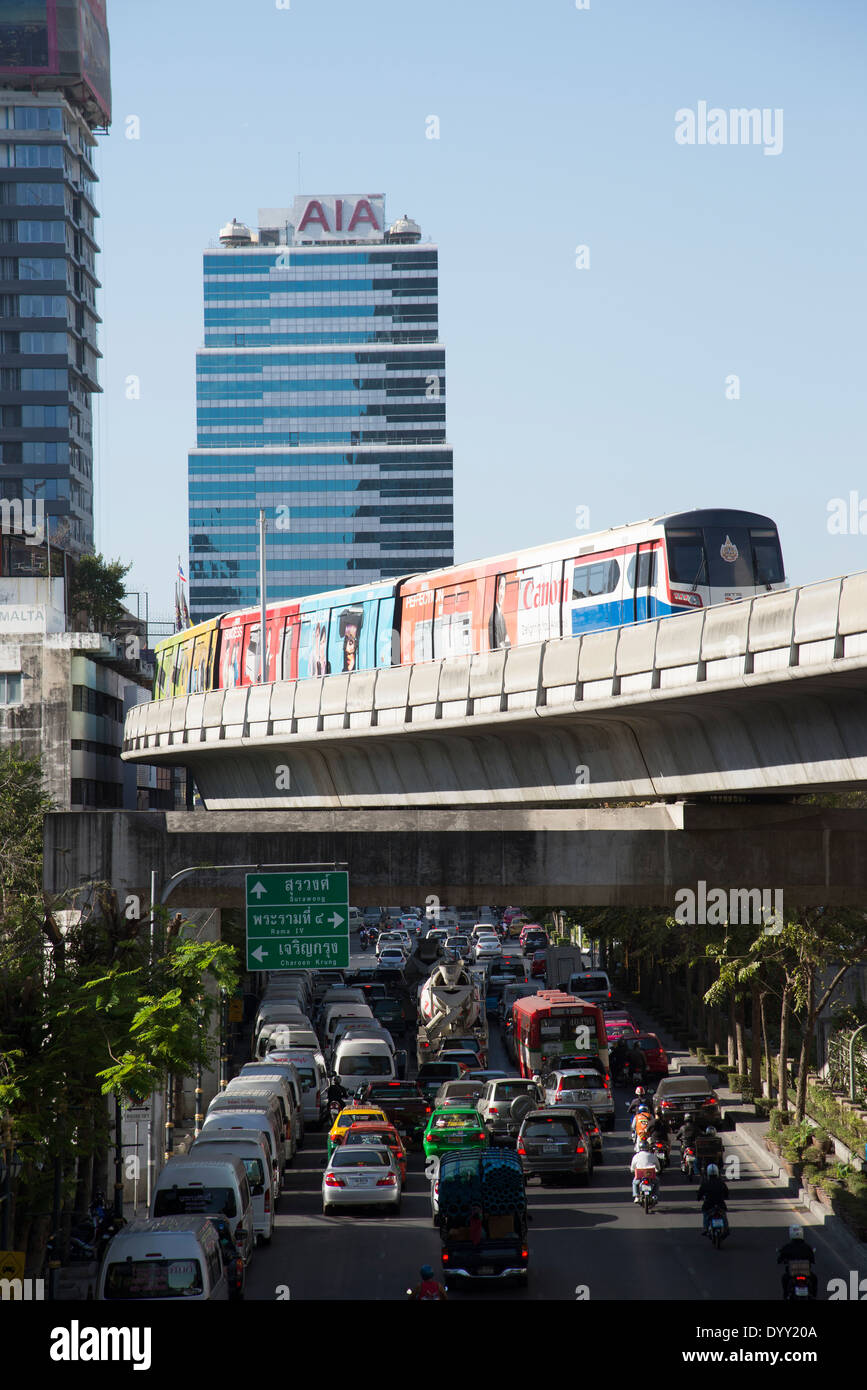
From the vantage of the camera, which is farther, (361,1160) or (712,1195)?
(361,1160)

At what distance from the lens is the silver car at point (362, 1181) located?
27.5 metres

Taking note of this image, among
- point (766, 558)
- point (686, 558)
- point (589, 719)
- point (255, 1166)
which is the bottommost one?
point (255, 1166)

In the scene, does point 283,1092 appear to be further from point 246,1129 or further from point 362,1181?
point 362,1181

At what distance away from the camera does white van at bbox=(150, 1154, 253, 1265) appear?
901 inches

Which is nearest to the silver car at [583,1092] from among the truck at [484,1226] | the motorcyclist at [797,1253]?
the truck at [484,1226]

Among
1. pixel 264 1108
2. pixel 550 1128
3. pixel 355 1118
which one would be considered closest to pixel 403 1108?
pixel 355 1118

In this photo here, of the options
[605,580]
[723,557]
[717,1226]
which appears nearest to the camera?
[717,1226]

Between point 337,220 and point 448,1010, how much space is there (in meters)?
167

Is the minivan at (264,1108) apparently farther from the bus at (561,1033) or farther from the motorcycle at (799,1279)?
the motorcycle at (799,1279)

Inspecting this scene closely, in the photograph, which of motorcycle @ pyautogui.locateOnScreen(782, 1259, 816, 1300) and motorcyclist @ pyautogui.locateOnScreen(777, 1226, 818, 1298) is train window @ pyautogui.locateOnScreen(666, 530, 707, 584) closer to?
motorcyclist @ pyautogui.locateOnScreen(777, 1226, 818, 1298)

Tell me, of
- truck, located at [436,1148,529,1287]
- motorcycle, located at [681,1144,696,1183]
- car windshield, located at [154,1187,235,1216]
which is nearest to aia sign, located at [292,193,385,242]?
motorcycle, located at [681,1144,696,1183]

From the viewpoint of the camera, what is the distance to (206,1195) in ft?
75.6
